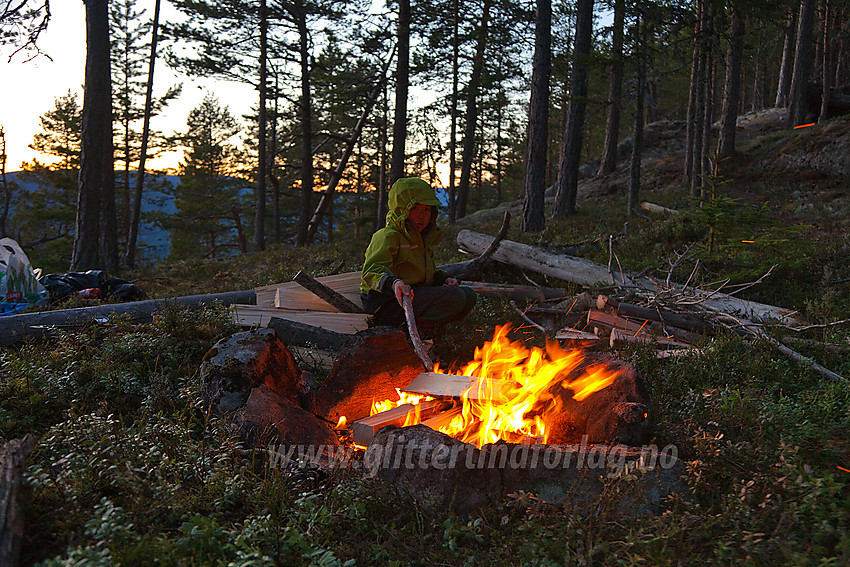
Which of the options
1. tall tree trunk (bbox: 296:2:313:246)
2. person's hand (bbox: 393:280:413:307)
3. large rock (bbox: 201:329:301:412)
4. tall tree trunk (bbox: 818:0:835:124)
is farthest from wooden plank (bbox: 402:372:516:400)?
tall tree trunk (bbox: 818:0:835:124)

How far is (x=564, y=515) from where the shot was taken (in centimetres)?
291

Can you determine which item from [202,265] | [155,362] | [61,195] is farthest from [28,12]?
[61,195]

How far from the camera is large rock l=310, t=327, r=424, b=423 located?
14.5ft

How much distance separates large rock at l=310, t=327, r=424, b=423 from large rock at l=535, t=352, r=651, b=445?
50.8 inches

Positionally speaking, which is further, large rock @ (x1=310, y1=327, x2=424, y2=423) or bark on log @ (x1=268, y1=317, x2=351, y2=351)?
bark on log @ (x1=268, y1=317, x2=351, y2=351)

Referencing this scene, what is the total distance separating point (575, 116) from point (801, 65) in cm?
1131

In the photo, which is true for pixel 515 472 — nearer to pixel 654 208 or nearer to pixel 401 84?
pixel 401 84

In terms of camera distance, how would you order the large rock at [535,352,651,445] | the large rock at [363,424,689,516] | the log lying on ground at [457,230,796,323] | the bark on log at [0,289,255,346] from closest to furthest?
the large rock at [363,424,689,516] → the large rock at [535,352,651,445] → the bark on log at [0,289,255,346] → the log lying on ground at [457,230,796,323]

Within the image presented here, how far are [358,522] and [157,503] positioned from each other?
1.07m

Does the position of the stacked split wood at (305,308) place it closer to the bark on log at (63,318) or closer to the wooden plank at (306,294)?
the wooden plank at (306,294)

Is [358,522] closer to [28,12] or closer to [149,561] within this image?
[149,561]

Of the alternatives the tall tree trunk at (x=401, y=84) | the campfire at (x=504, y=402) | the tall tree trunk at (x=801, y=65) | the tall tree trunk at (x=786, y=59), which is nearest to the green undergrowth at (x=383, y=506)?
the campfire at (x=504, y=402)

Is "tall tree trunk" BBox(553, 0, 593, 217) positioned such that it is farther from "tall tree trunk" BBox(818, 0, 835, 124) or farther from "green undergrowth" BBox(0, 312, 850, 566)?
"green undergrowth" BBox(0, 312, 850, 566)

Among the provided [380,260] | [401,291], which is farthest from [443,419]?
[380,260]
